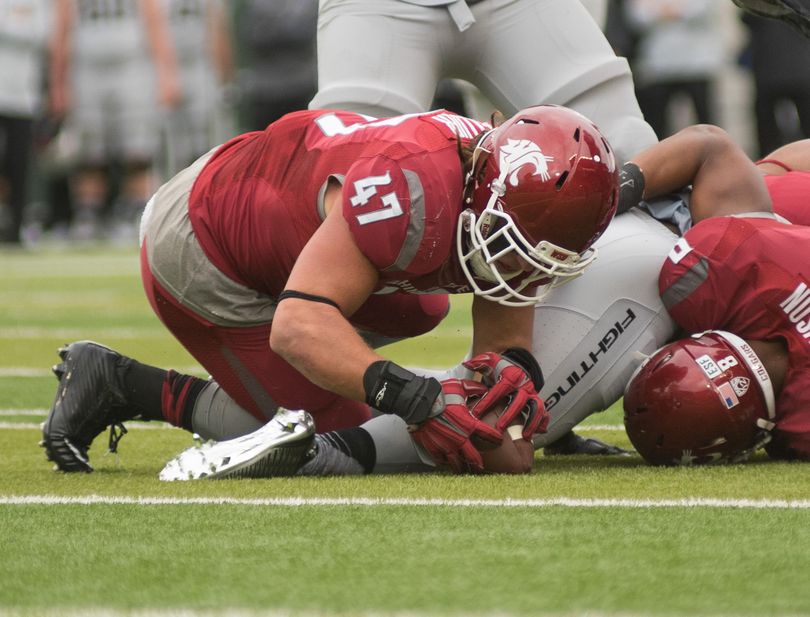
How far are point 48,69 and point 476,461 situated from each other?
13.8 meters

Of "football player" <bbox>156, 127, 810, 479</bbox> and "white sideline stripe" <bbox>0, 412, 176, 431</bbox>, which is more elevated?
"football player" <bbox>156, 127, 810, 479</bbox>

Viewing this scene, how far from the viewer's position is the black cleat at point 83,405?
388 centimetres

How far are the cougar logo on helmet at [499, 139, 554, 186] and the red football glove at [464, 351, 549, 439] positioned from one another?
49 centimetres

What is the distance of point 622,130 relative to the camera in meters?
4.70

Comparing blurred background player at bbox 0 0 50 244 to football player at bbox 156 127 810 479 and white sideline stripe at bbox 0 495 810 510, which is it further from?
white sideline stripe at bbox 0 495 810 510

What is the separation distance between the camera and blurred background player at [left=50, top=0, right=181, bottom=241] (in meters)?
16.6

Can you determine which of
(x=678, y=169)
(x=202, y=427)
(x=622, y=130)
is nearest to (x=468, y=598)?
(x=202, y=427)

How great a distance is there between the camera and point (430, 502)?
3.16m

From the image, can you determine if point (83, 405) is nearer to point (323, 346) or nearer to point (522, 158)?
point (323, 346)

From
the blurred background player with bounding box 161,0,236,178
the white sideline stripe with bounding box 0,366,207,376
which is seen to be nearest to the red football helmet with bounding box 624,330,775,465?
the white sideline stripe with bounding box 0,366,207,376

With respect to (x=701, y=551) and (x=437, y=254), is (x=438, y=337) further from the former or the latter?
(x=701, y=551)

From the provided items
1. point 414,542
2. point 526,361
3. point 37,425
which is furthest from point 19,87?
point 414,542

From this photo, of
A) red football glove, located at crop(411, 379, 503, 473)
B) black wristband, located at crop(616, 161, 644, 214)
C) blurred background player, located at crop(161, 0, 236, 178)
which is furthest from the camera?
blurred background player, located at crop(161, 0, 236, 178)

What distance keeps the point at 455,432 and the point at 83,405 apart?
1.03 m
